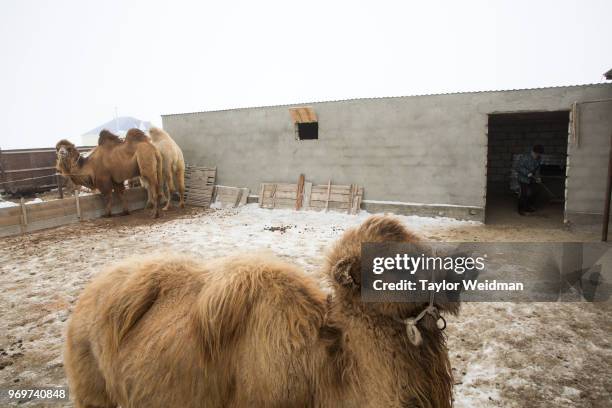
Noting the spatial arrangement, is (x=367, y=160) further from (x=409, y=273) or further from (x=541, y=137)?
(x=409, y=273)

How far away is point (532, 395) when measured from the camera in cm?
287

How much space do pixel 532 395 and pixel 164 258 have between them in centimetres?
318

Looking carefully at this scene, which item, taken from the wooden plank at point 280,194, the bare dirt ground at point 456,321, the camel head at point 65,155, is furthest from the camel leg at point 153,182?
the wooden plank at point 280,194

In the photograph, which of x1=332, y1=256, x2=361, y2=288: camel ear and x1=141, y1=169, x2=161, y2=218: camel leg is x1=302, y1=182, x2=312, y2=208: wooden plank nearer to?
x1=141, y1=169, x2=161, y2=218: camel leg

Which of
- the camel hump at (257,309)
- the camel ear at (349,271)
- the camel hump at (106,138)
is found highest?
the camel hump at (106,138)

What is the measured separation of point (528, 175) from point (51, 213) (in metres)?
13.7

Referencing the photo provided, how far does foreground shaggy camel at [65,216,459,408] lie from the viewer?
1.32m

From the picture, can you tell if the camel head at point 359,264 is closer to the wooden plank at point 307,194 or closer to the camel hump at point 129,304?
the camel hump at point 129,304

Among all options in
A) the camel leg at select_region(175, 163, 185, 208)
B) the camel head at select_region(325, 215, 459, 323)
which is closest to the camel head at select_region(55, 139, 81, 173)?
the camel leg at select_region(175, 163, 185, 208)

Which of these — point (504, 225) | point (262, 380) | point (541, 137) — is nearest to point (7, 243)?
point (262, 380)

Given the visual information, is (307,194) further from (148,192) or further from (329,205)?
(148,192)

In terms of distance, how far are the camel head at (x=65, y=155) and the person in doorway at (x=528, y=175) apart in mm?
13823

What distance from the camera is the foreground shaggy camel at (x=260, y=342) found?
4.33 feet

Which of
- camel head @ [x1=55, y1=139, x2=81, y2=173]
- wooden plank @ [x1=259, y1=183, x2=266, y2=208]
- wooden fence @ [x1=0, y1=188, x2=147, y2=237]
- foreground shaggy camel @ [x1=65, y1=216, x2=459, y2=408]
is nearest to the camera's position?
foreground shaggy camel @ [x1=65, y1=216, x2=459, y2=408]
